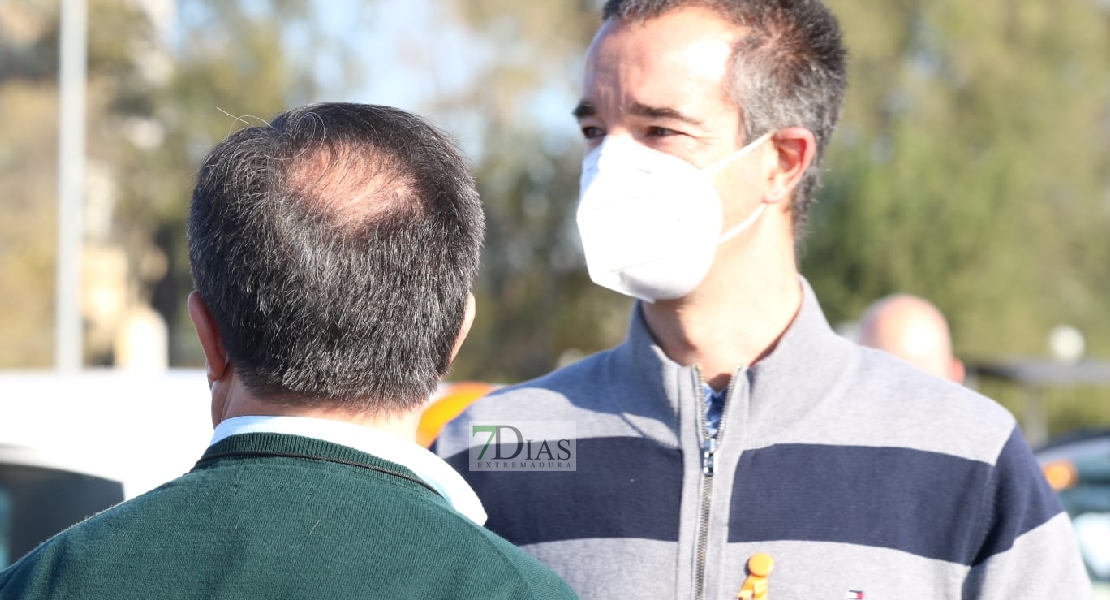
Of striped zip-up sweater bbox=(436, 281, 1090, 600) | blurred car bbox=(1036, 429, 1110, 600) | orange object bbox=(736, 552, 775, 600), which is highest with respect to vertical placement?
striped zip-up sweater bbox=(436, 281, 1090, 600)

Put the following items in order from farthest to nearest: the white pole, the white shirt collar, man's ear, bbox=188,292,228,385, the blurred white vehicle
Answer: the white pole → the blurred white vehicle → man's ear, bbox=188,292,228,385 → the white shirt collar

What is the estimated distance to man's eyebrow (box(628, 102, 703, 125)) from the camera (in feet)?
8.19

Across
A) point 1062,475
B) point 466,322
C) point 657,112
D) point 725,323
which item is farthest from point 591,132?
point 1062,475

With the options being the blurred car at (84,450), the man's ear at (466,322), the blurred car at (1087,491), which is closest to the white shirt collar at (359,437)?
the man's ear at (466,322)

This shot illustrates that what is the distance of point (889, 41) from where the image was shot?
3234 centimetres

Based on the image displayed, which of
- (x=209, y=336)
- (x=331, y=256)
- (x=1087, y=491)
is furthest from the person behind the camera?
(x=1087, y=491)

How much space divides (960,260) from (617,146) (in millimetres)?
29036

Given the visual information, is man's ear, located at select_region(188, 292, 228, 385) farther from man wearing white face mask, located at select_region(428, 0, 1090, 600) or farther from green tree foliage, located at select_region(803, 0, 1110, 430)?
green tree foliage, located at select_region(803, 0, 1110, 430)

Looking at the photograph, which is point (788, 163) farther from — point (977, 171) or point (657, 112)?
point (977, 171)

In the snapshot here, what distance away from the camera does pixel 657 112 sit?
2504 mm

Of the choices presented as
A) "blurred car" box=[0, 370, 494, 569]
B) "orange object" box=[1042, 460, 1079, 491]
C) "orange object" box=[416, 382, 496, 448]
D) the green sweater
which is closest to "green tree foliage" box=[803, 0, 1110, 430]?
"orange object" box=[1042, 460, 1079, 491]

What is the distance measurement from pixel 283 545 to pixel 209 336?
36 cm

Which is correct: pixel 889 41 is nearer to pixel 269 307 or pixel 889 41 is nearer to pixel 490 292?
pixel 490 292

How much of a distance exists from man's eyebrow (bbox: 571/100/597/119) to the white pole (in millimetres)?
12933
